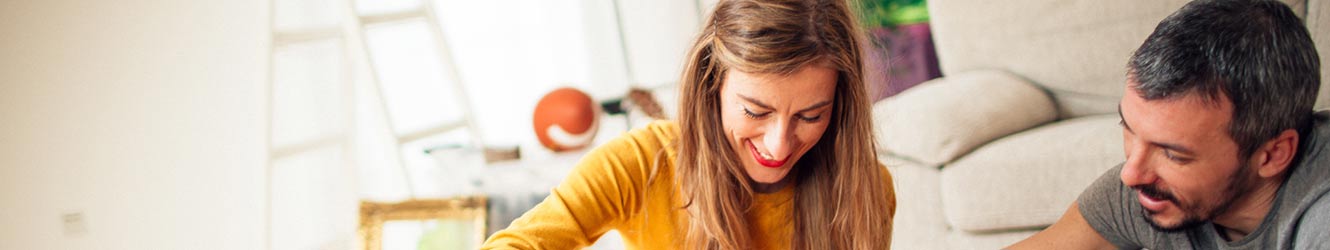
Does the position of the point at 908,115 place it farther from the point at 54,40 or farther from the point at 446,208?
the point at 54,40

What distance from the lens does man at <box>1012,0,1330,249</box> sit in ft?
3.66

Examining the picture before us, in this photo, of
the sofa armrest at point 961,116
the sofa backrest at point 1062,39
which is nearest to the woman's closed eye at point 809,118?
the sofa armrest at point 961,116

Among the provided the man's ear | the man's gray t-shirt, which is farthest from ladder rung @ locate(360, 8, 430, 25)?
the man's ear

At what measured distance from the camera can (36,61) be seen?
1.59m

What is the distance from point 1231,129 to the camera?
1157 millimetres

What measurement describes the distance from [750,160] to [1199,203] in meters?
0.54

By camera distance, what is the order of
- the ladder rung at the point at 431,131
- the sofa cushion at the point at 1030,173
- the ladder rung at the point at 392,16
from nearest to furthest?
the sofa cushion at the point at 1030,173, the ladder rung at the point at 392,16, the ladder rung at the point at 431,131

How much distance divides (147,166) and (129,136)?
68 millimetres

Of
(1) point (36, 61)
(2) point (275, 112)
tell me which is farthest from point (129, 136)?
(2) point (275, 112)

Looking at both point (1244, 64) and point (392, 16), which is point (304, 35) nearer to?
point (392, 16)

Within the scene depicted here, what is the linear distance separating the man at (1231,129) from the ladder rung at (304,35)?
1.54 metres

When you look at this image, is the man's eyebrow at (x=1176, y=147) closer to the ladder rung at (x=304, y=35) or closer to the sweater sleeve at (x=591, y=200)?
the sweater sleeve at (x=591, y=200)

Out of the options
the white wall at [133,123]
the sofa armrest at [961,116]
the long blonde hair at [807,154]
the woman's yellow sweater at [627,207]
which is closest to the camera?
the long blonde hair at [807,154]

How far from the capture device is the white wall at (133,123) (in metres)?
1.60
